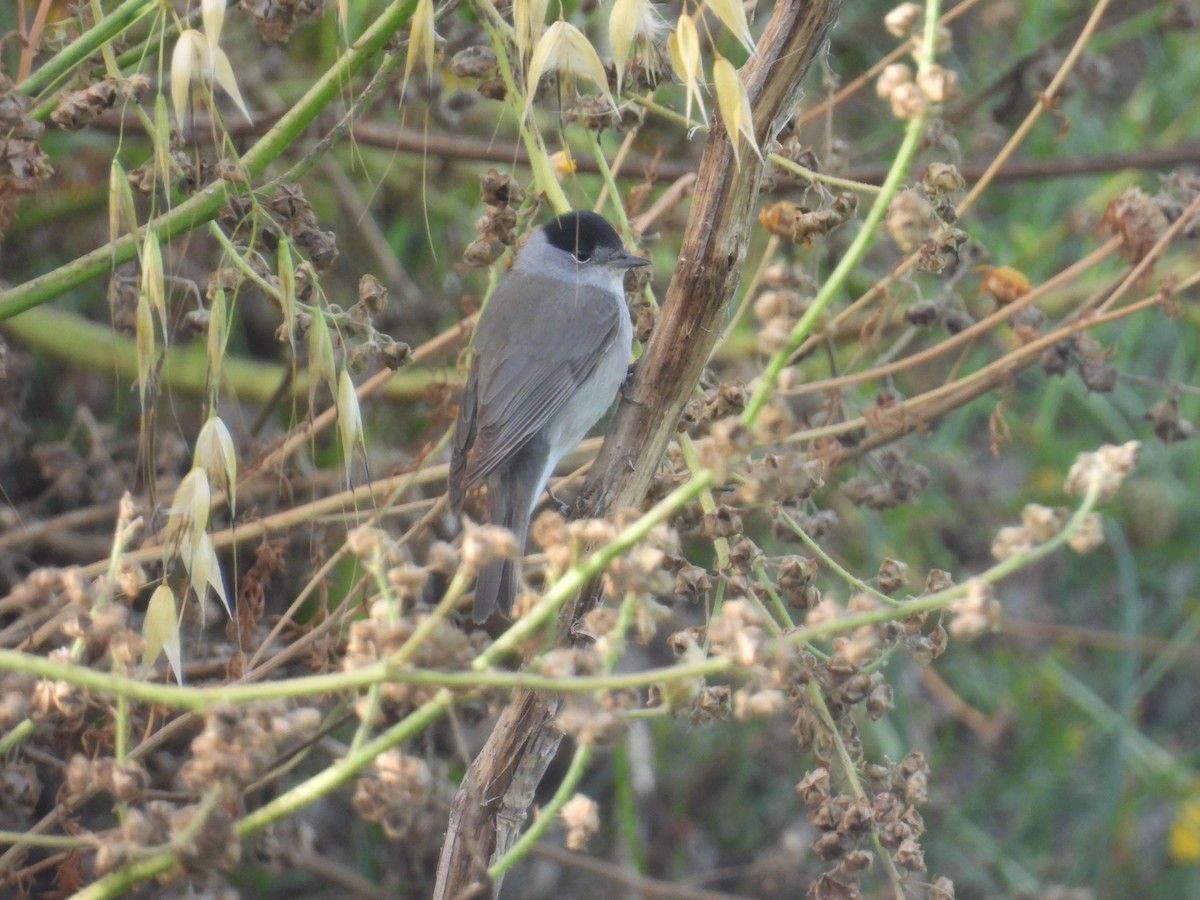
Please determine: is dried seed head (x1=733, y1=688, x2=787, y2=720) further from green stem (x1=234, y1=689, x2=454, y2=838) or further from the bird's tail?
the bird's tail

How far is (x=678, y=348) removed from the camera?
221cm

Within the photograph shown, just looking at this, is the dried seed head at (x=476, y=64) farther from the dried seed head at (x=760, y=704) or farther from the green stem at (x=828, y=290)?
the dried seed head at (x=760, y=704)

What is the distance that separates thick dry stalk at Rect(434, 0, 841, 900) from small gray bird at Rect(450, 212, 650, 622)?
3.25ft

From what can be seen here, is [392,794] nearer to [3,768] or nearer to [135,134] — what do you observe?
[3,768]

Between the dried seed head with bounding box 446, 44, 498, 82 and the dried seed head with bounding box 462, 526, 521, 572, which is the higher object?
the dried seed head with bounding box 446, 44, 498, 82

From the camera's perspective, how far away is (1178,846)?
5.04 m

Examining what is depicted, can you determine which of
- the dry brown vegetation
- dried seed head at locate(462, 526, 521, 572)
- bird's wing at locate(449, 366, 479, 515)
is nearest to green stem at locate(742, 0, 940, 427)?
the dry brown vegetation

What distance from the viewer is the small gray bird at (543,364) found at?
338 centimetres

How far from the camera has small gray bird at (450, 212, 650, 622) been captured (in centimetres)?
338

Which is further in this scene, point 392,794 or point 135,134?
point 135,134

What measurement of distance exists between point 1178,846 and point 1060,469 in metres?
1.47

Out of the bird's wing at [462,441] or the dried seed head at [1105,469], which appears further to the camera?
the bird's wing at [462,441]

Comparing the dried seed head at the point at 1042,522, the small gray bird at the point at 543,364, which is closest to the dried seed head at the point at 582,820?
the dried seed head at the point at 1042,522

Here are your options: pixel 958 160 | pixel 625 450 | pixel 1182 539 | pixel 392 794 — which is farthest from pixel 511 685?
pixel 1182 539
